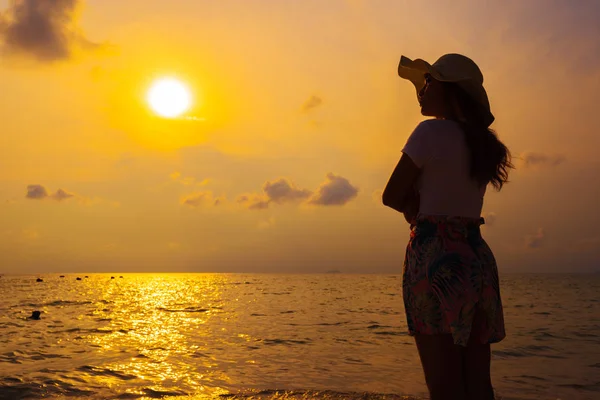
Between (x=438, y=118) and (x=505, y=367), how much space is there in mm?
10536

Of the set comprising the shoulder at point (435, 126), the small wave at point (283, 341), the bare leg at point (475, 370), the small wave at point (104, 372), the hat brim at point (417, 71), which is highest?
the hat brim at point (417, 71)

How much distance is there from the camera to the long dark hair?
2.61 m

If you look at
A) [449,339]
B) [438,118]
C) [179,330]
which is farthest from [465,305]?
[179,330]

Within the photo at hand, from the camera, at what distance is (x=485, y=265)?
2.60 m

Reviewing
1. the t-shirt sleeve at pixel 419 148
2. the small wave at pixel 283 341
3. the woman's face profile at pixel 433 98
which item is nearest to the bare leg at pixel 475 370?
the t-shirt sleeve at pixel 419 148

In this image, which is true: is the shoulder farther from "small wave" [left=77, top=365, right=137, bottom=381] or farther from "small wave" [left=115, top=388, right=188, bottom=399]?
"small wave" [left=77, top=365, right=137, bottom=381]

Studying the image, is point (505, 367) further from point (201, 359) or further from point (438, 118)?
point (438, 118)

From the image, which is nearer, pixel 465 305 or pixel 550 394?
pixel 465 305

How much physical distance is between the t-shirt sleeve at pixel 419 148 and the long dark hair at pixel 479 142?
23 centimetres

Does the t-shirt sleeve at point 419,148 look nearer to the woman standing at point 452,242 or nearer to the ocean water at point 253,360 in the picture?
the woman standing at point 452,242

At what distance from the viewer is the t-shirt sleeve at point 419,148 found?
2.56 metres

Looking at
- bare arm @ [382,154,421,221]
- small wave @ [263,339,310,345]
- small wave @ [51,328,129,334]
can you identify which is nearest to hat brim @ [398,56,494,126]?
bare arm @ [382,154,421,221]

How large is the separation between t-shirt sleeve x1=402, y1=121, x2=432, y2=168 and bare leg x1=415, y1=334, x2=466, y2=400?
34.4 inches

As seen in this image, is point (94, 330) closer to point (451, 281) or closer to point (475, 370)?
point (475, 370)
